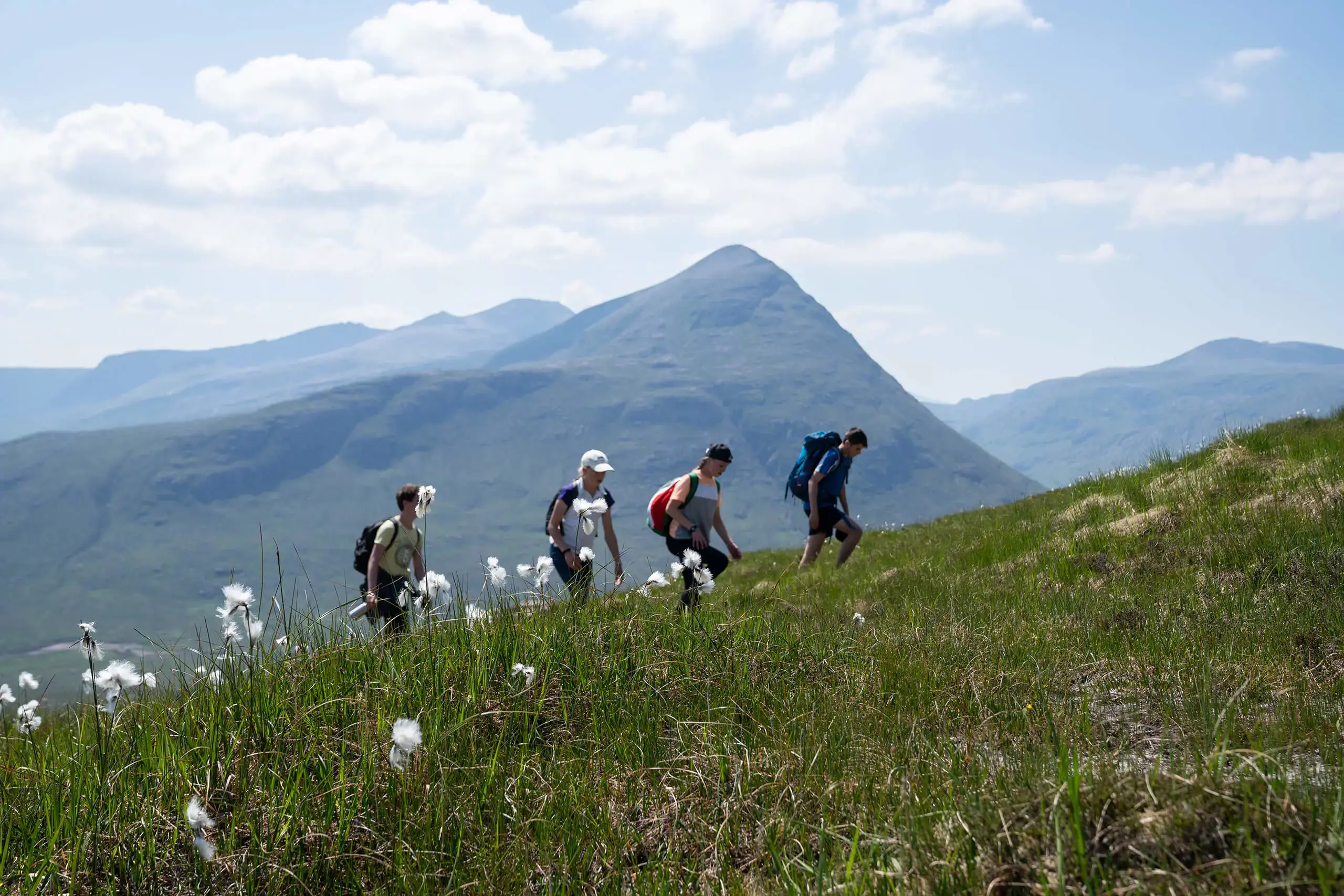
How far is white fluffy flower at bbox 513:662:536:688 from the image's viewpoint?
487 centimetres

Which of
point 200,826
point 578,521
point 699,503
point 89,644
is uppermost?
point 89,644

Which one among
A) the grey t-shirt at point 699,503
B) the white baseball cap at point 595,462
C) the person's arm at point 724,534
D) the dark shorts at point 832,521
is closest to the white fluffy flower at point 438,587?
the white baseball cap at point 595,462

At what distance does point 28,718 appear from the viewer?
6031 millimetres

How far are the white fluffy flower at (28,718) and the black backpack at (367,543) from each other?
344cm

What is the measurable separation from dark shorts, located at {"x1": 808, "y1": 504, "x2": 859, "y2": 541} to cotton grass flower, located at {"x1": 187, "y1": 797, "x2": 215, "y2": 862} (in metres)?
11.3

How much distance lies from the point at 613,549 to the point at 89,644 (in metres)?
5.92

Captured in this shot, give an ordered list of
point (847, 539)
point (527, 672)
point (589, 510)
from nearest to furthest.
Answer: point (527, 672) < point (589, 510) < point (847, 539)

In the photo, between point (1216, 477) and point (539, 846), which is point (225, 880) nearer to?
point (539, 846)

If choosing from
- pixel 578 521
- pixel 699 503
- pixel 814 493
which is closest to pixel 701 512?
pixel 699 503

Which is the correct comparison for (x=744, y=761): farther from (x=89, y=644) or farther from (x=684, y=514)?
(x=684, y=514)

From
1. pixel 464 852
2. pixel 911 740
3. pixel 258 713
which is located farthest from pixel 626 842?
pixel 258 713

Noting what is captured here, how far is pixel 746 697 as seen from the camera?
5.32 meters

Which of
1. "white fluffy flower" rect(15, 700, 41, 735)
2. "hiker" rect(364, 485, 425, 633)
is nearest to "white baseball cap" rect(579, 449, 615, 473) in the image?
"hiker" rect(364, 485, 425, 633)

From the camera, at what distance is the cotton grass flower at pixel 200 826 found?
3.35 m
